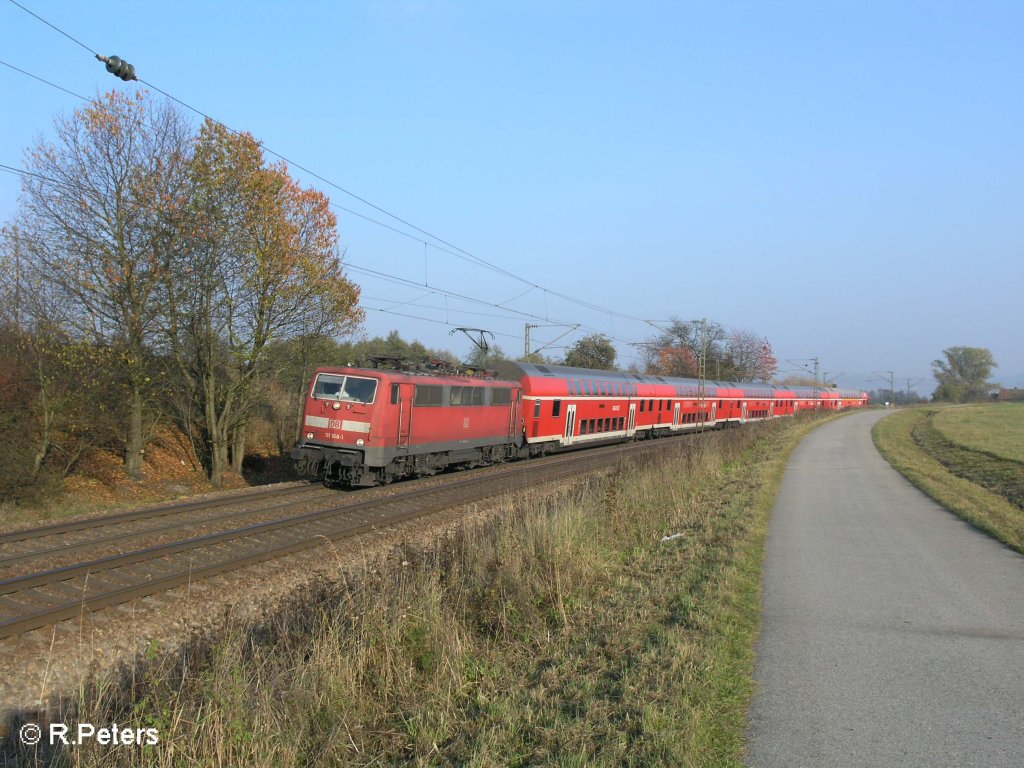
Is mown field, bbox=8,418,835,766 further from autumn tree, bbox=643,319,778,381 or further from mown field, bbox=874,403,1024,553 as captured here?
autumn tree, bbox=643,319,778,381

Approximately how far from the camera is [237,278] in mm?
20688

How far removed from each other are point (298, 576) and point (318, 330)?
15.3 meters

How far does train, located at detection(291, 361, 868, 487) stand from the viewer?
16047mm

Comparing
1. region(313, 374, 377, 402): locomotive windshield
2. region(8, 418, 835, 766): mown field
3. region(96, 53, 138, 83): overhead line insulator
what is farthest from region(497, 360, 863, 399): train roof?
region(96, 53, 138, 83): overhead line insulator

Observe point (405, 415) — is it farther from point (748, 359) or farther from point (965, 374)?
point (965, 374)

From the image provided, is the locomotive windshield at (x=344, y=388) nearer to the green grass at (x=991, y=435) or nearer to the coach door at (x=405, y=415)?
the coach door at (x=405, y=415)

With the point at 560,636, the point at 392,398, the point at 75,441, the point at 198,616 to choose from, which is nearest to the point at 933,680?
the point at 560,636

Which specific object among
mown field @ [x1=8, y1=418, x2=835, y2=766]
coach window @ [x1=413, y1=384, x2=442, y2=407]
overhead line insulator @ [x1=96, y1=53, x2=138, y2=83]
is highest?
overhead line insulator @ [x1=96, y1=53, x2=138, y2=83]

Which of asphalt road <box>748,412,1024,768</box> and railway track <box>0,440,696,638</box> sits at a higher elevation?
asphalt road <box>748,412,1024,768</box>

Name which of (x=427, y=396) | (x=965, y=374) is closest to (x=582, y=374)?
(x=427, y=396)

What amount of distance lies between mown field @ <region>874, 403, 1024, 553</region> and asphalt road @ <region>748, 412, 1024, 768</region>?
144cm

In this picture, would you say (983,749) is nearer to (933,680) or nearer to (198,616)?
(933,680)

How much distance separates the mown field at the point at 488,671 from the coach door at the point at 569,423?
18.0 metres

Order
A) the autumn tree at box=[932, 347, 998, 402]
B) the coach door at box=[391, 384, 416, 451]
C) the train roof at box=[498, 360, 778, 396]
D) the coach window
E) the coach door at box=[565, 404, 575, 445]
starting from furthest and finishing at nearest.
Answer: the autumn tree at box=[932, 347, 998, 402] → the coach door at box=[565, 404, 575, 445] → the train roof at box=[498, 360, 778, 396] → the coach window → the coach door at box=[391, 384, 416, 451]
